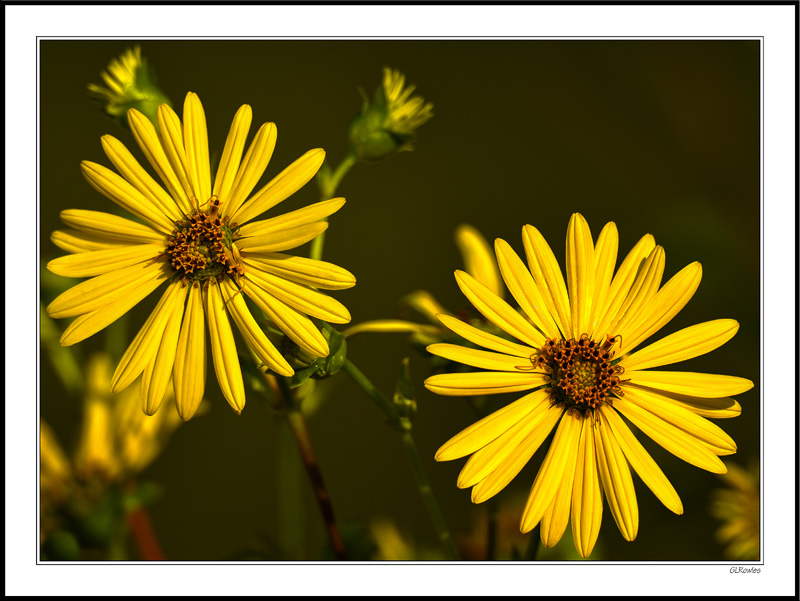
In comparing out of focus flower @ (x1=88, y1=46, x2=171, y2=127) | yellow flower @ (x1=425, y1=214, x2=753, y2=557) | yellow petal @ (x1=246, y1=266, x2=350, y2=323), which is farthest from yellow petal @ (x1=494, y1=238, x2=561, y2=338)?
out of focus flower @ (x1=88, y1=46, x2=171, y2=127)

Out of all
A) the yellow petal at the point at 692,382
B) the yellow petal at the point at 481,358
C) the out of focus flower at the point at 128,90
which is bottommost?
the yellow petal at the point at 692,382

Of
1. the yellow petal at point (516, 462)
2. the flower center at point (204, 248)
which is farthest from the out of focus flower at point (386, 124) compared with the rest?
the yellow petal at point (516, 462)

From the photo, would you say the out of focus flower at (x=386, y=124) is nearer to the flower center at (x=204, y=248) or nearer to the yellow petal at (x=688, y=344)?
the flower center at (x=204, y=248)

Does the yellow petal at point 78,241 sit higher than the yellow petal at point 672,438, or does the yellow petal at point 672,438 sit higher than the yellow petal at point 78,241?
the yellow petal at point 78,241

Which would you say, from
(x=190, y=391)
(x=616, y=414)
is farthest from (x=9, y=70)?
(x=616, y=414)

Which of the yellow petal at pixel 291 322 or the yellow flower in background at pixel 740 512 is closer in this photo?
the yellow petal at pixel 291 322

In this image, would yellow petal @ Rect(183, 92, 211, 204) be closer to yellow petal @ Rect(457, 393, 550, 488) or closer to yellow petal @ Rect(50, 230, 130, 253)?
yellow petal @ Rect(50, 230, 130, 253)
